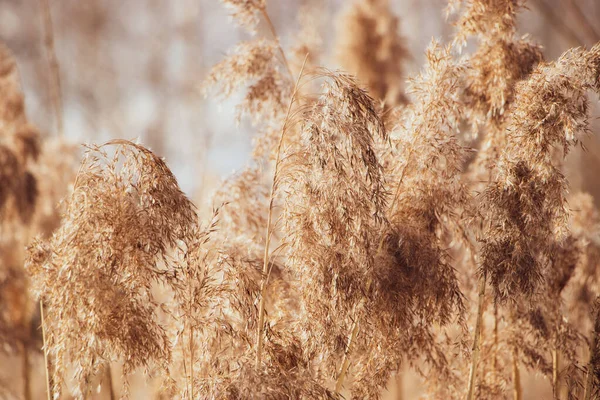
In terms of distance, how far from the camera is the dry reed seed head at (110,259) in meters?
3.44

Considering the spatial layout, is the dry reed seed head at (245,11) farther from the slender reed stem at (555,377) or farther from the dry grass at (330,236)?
the slender reed stem at (555,377)

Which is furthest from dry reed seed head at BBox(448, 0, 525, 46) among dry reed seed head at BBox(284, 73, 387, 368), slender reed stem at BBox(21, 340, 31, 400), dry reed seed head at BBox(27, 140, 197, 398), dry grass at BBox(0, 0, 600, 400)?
slender reed stem at BBox(21, 340, 31, 400)

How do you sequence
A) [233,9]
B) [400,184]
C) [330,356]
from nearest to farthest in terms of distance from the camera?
[330,356], [400,184], [233,9]

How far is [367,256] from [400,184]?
0.62 m

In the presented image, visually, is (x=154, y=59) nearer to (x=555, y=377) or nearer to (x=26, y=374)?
(x=26, y=374)

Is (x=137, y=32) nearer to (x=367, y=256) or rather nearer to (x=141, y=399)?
(x=141, y=399)

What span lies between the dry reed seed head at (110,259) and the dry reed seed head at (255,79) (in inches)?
42.0

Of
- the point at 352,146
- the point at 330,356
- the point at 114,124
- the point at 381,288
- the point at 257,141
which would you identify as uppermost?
the point at 114,124

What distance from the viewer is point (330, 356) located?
3719 mm

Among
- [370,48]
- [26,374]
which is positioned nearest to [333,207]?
[370,48]

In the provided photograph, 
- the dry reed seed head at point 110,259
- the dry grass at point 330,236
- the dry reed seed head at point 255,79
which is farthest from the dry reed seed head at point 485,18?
the dry reed seed head at point 110,259

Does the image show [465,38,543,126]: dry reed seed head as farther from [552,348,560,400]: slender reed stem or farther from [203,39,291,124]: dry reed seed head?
[552,348,560,400]: slender reed stem

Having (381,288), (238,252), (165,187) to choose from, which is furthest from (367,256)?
(165,187)

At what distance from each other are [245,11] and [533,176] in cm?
227
